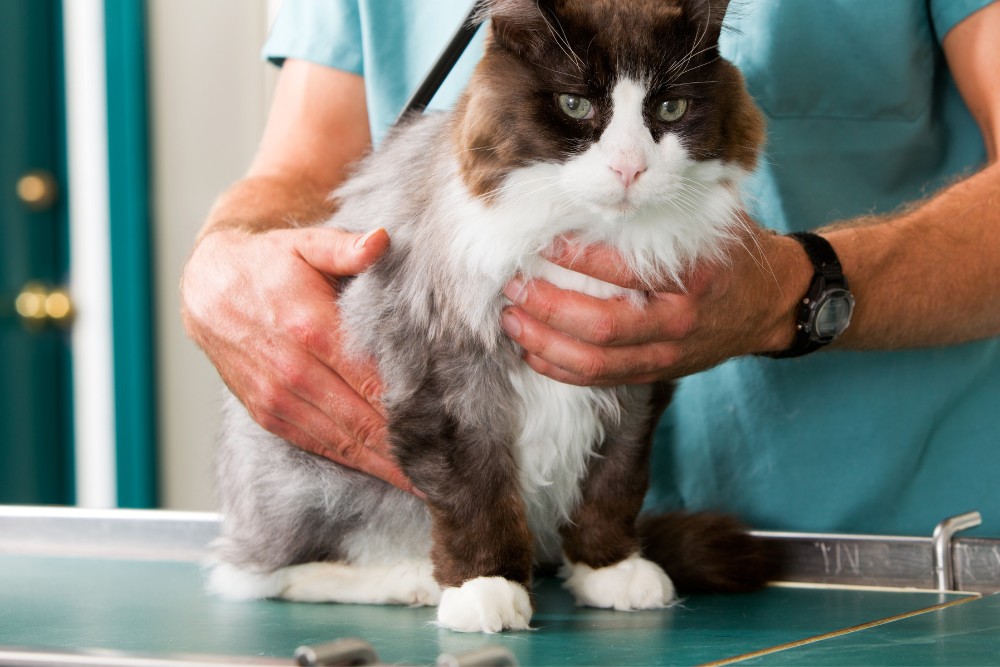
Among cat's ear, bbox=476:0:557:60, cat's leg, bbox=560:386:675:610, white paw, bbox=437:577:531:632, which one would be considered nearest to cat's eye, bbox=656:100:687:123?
cat's ear, bbox=476:0:557:60

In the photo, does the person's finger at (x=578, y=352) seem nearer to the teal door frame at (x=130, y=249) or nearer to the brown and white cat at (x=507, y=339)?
the brown and white cat at (x=507, y=339)

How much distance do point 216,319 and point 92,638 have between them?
469mm

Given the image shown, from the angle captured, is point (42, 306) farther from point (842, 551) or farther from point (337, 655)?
point (337, 655)

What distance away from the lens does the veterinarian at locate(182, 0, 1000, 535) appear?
145 cm

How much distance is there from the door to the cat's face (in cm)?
285

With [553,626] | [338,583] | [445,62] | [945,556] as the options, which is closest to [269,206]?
[445,62]

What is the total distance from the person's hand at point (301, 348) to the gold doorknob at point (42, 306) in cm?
243

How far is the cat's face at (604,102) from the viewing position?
116 centimetres

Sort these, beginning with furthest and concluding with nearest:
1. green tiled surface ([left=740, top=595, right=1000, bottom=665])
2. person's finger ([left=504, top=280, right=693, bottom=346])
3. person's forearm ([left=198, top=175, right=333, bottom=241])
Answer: person's forearm ([left=198, top=175, right=333, bottom=241]), person's finger ([left=504, top=280, right=693, bottom=346]), green tiled surface ([left=740, top=595, right=1000, bottom=665])

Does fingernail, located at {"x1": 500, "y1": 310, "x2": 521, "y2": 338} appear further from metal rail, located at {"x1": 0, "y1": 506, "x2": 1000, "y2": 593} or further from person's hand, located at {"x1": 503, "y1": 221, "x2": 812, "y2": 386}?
metal rail, located at {"x1": 0, "y1": 506, "x2": 1000, "y2": 593}

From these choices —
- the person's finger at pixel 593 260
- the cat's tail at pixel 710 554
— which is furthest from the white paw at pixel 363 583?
the person's finger at pixel 593 260

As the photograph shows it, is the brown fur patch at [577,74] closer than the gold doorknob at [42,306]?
Yes

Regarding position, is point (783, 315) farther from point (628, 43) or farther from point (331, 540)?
point (331, 540)

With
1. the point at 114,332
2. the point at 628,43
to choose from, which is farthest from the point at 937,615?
the point at 114,332
